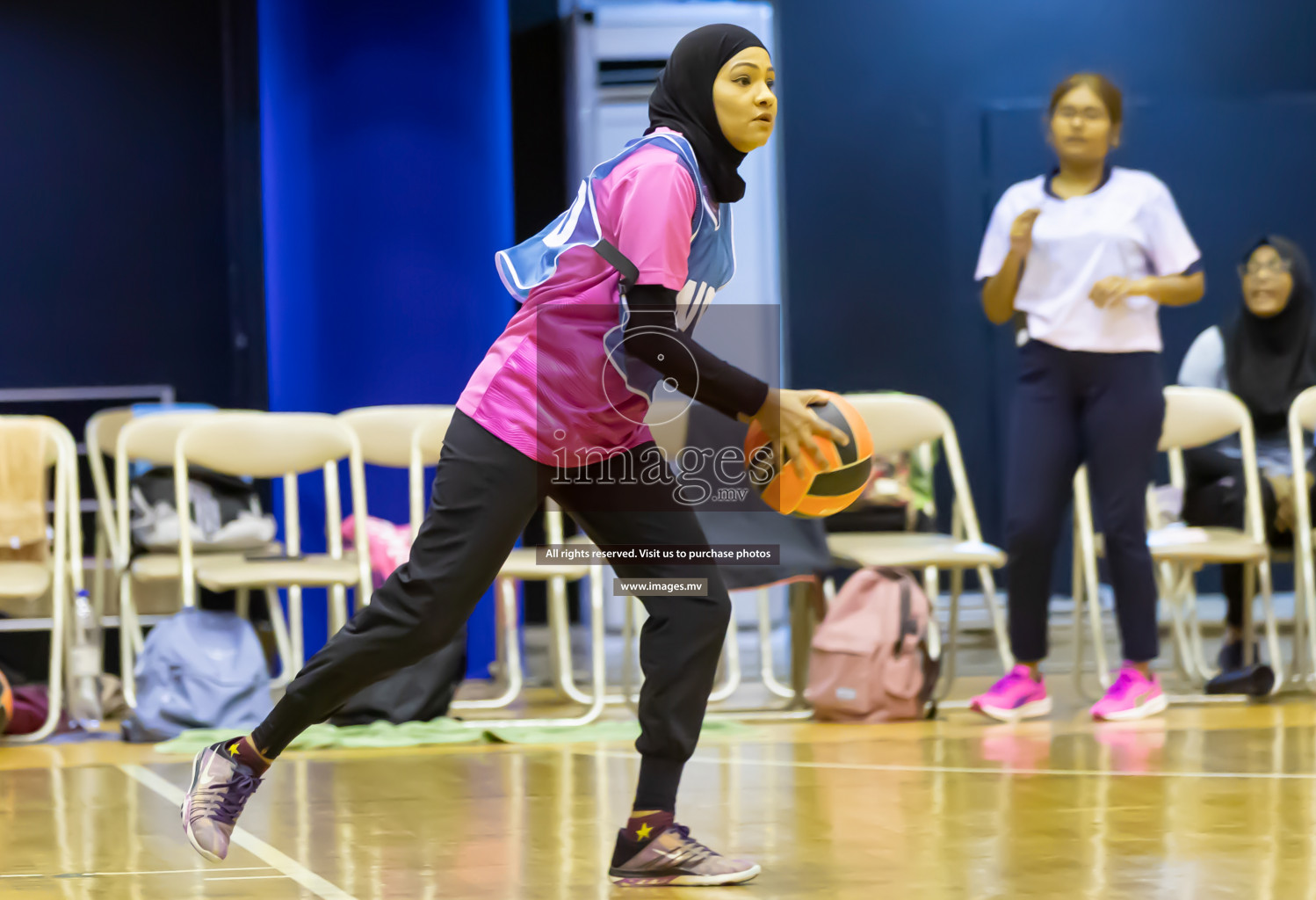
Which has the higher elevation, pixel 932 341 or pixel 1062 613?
pixel 932 341

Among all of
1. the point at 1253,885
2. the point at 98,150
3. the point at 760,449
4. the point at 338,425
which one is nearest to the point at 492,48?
the point at 338,425

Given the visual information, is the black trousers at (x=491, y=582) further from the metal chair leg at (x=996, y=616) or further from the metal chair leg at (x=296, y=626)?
the metal chair leg at (x=296, y=626)

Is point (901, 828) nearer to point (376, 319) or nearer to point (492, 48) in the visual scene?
point (376, 319)

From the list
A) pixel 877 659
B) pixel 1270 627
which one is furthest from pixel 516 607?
pixel 1270 627

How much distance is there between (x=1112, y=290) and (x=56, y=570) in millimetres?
3169

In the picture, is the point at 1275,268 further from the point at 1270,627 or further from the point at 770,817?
the point at 770,817

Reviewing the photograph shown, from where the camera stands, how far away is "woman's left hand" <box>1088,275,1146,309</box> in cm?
427

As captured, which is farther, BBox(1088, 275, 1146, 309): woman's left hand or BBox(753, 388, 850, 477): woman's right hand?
BBox(1088, 275, 1146, 309): woman's left hand

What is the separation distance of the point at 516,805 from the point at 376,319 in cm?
283

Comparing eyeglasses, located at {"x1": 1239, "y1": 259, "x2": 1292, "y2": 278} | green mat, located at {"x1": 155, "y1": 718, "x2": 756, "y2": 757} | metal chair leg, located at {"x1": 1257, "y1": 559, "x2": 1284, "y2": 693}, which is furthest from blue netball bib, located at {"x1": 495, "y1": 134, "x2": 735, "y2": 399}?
eyeglasses, located at {"x1": 1239, "y1": 259, "x2": 1292, "y2": 278}

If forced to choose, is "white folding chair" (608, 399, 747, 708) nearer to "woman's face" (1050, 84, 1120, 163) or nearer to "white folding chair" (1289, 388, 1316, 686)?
"woman's face" (1050, 84, 1120, 163)

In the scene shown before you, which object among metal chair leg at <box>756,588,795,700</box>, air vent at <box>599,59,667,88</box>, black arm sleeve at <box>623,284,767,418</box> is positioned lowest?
metal chair leg at <box>756,588,795,700</box>

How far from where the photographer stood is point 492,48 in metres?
5.85

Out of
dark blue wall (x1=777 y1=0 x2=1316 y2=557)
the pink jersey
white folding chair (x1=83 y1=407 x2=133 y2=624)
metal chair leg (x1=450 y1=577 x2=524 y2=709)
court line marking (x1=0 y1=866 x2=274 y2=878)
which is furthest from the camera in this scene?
dark blue wall (x1=777 y1=0 x2=1316 y2=557)
